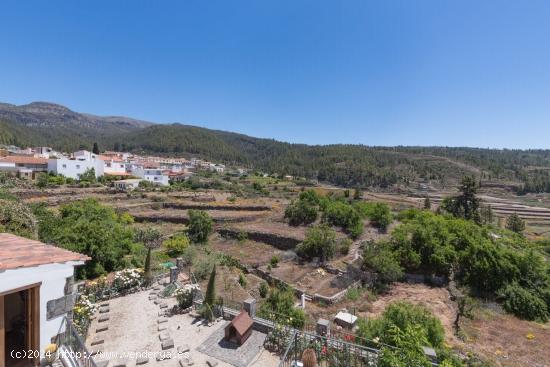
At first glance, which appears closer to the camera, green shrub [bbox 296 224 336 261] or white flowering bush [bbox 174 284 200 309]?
white flowering bush [bbox 174 284 200 309]

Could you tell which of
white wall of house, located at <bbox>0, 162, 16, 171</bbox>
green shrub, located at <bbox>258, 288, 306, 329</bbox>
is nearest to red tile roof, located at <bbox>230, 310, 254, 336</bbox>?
green shrub, located at <bbox>258, 288, 306, 329</bbox>

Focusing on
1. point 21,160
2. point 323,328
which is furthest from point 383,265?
point 21,160

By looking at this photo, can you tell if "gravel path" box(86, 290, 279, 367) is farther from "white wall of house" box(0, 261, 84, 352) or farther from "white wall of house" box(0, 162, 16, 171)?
"white wall of house" box(0, 162, 16, 171)

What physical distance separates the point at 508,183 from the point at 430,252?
103291 millimetres

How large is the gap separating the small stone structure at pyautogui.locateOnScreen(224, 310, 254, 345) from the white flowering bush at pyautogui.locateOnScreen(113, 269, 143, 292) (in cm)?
649

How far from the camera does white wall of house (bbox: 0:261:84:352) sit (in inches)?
221

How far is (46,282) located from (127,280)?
734cm

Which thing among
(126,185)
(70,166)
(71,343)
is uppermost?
(70,166)

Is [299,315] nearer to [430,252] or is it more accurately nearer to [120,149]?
[430,252]

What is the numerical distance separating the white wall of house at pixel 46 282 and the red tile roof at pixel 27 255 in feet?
0.38

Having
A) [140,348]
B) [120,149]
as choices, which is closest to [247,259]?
[140,348]

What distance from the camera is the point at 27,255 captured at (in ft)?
20.4

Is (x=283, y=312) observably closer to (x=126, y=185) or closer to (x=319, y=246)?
(x=319, y=246)

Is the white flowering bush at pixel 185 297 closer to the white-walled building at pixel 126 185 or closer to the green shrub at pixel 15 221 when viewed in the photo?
the green shrub at pixel 15 221
